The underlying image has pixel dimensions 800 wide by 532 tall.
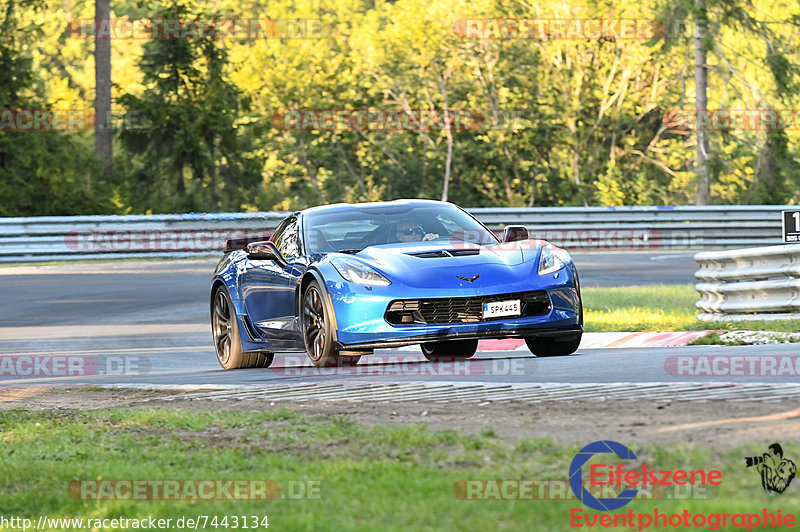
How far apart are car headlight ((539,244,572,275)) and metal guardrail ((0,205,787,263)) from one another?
643 inches

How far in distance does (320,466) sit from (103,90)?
32411 mm

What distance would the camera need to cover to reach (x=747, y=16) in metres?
36.2

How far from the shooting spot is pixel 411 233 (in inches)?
448

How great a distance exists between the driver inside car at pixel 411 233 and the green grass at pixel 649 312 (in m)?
3.54

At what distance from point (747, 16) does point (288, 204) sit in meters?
17.7

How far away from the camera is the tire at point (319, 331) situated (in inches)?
409

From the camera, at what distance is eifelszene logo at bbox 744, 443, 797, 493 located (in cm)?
533
